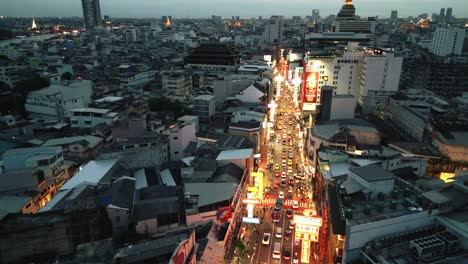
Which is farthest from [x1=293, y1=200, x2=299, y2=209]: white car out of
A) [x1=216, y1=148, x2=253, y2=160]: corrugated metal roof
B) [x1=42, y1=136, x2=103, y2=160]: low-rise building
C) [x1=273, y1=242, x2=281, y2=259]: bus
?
[x1=42, y1=136, x2=103, y2=160]: low-rise building

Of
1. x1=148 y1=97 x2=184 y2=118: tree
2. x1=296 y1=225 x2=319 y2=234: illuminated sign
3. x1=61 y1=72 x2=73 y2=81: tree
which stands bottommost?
x1=296 y1=225 x2=319 y2=234: illuminated sign

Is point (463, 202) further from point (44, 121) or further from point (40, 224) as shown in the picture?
point (44, 121)

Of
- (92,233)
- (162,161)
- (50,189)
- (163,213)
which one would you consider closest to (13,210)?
(50,189)

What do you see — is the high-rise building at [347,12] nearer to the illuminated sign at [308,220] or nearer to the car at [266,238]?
the car at [266,238]

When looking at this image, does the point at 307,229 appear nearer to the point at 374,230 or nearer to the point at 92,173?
the point at 374,230

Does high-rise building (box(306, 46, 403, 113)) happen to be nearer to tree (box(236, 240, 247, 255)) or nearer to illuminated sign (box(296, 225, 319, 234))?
illuminated sign (box(296, 225, 319, 234))

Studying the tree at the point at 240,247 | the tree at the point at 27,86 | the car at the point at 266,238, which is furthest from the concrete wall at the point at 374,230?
the tree at the point at 27,86
